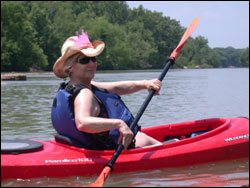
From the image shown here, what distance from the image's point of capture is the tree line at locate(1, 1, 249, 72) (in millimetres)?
45406

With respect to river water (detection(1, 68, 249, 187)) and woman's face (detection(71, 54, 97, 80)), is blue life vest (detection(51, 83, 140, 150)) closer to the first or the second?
woman's face (detection(71, 54, 97, 80))

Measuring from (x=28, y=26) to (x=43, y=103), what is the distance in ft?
123

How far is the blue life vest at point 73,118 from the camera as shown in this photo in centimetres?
393

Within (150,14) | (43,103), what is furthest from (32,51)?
(150,14)

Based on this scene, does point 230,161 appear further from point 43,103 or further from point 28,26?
point 28,26

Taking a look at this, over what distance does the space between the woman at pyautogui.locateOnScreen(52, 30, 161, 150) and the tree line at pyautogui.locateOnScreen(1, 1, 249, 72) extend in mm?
39979

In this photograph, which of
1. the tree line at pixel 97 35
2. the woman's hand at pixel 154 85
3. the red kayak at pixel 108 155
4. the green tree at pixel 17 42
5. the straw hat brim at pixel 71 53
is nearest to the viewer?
the straw hat brim at pixel 71 53

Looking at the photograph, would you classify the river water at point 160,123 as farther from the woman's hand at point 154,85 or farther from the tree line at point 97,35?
the tree line at point 97,35

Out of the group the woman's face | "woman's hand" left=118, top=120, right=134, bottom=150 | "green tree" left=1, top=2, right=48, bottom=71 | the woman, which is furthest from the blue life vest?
"green tree" left=1, top=2, right=48, bottom=71

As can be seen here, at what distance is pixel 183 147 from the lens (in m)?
4.42

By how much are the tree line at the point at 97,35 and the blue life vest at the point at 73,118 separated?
3995cm

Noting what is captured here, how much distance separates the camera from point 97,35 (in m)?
66.1

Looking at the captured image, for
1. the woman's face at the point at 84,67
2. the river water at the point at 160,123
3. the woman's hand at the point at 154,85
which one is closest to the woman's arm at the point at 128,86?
the woman's hand at the point at 154,85

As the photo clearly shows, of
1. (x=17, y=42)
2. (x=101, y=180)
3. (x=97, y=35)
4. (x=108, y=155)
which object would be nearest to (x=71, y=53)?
(x=108, y=155)
